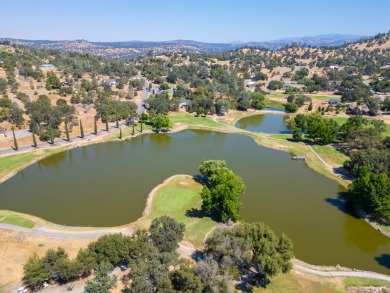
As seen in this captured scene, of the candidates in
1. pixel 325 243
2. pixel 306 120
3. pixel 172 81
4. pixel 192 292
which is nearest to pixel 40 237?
pixel 192 292

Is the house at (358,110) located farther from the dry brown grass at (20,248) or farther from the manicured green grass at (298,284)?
the dry brown grass at (20,248)

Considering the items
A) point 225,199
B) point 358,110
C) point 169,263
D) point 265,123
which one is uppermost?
point 169,263

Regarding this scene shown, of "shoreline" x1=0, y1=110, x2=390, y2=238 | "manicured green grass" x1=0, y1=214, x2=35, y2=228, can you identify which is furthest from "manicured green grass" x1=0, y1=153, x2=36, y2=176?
"manicured green grass" x1=0, y1=214, x2=35, y2=228

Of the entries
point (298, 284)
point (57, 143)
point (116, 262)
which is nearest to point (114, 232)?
point (116, 262)

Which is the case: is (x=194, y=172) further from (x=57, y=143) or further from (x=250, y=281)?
(x=57, y=143)

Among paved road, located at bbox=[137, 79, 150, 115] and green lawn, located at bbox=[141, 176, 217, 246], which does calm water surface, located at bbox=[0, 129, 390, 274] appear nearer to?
green lawn, located at bbox=[141, 176, 217, 246]
